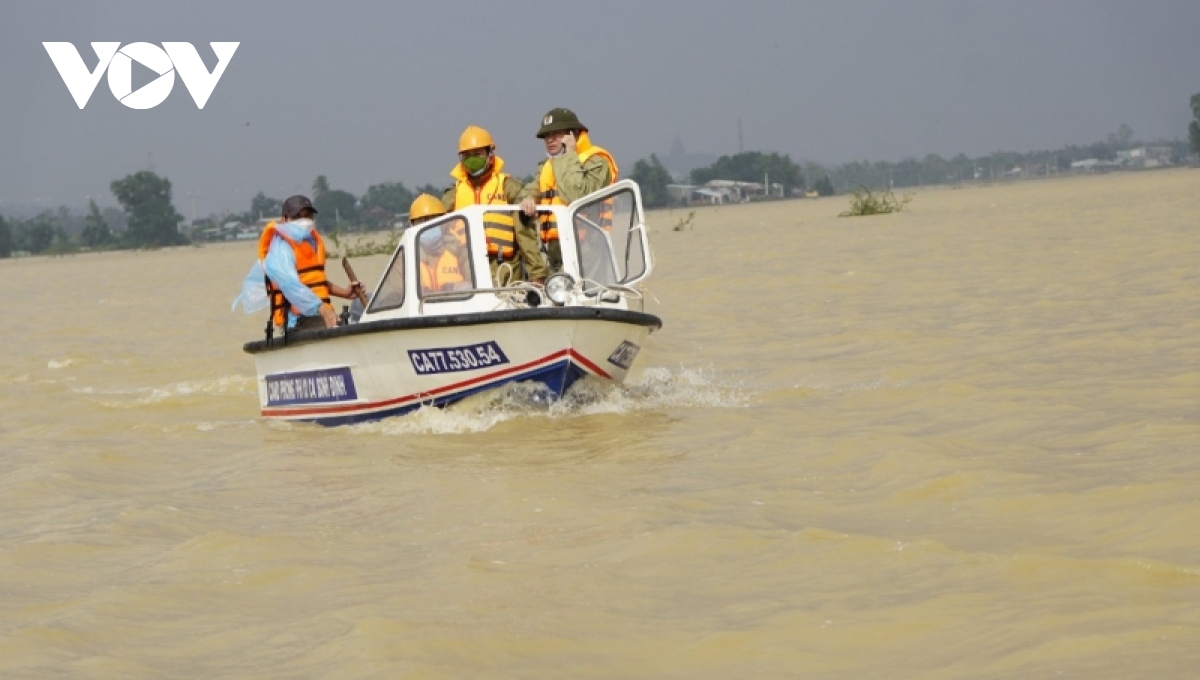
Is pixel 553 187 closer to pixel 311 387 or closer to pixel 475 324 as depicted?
pixel 475 324

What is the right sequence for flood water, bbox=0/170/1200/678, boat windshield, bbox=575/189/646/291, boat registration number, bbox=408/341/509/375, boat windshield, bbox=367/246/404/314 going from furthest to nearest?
1. boat windshield, bbox=575/189/646/291
2. boat windshield, bbox=367/246/404/314
3. boat registration number, bbox=408/341/509/375
4. flood water, bbox=0/170/1200/678

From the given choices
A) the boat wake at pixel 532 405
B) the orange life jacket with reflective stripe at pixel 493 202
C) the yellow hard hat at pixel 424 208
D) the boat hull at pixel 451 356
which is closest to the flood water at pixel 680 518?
the boat wake at pixel 532 405

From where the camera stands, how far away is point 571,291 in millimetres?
10523

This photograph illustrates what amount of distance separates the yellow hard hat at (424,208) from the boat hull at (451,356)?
108cm

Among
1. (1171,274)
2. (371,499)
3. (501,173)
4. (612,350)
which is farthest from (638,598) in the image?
(1171,274)

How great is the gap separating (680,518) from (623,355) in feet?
12.5

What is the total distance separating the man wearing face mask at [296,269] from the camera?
11.4 metres

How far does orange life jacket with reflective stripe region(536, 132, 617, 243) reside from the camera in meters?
11.1

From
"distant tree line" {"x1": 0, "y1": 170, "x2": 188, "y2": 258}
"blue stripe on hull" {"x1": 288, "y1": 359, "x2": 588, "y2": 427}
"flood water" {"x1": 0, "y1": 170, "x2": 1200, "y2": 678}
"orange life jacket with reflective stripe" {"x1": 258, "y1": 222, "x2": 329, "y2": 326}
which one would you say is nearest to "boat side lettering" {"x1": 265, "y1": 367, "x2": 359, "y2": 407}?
"flood water" {"x1": 0, "y1": 170, "x2": 1200, "y2": 678}

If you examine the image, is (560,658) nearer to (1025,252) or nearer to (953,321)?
(953,321)

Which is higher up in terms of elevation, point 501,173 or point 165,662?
point 501,173

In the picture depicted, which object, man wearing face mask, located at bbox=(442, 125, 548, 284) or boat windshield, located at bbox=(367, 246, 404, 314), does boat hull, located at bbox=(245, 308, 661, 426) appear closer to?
boat windshield, located at bbox=(367, 246, 404, 314)

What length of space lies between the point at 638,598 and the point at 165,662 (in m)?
1.62

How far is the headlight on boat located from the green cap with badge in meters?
1.32
